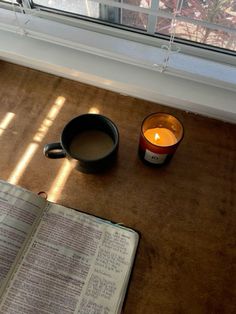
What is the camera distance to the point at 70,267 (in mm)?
472

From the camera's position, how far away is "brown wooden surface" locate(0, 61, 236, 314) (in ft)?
1.52

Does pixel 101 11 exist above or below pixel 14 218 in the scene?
above

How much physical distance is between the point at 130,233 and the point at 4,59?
505 millimetres

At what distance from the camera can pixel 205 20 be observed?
0.52 m

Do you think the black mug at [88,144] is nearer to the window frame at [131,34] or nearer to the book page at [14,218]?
the book page at [14,218]

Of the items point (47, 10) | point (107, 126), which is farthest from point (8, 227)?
point (47, 10)

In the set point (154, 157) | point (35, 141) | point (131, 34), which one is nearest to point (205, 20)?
point (131, 34)

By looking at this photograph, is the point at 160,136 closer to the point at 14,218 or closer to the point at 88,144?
the point at 88,144

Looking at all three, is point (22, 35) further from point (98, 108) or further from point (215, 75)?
point (215, 75)

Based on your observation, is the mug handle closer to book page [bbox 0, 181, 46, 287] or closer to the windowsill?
book page [bbox 0, 181, 46, 287]

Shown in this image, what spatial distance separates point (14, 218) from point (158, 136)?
0.29 metres

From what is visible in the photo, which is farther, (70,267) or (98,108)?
(98,108)

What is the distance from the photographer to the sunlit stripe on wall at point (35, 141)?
56 centimetres

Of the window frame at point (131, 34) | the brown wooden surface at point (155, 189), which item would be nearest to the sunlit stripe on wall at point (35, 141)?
the brown wooden surface at point (155, 189)
